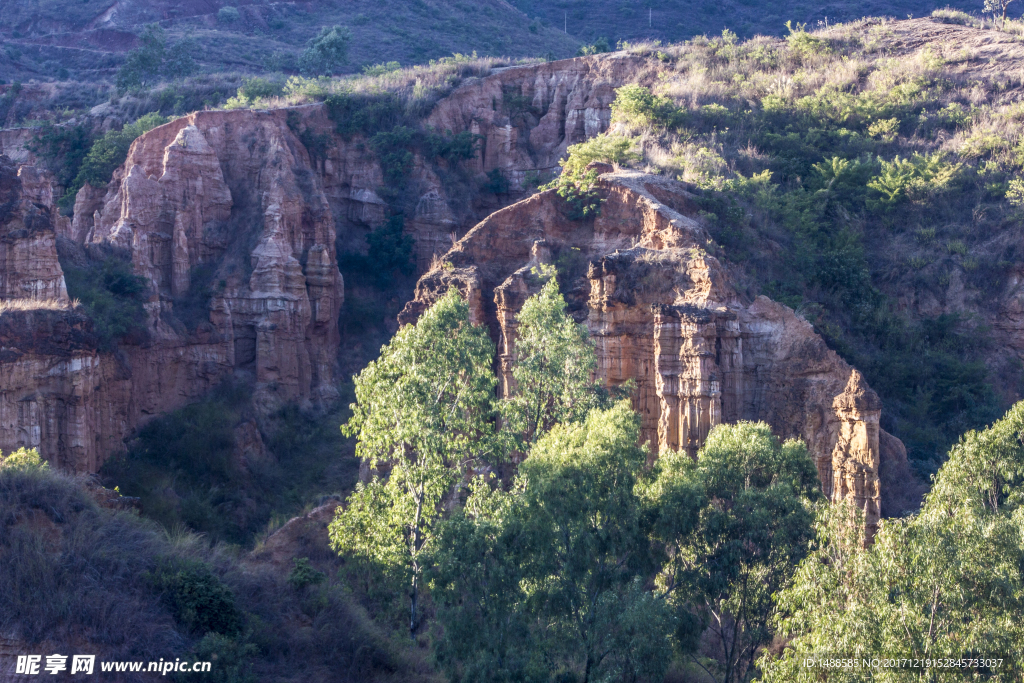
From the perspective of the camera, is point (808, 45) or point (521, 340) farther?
point (808, 45)

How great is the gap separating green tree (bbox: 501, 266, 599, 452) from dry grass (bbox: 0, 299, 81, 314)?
1474 centimetres

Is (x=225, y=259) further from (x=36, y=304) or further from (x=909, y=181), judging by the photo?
(x=909, y=181)

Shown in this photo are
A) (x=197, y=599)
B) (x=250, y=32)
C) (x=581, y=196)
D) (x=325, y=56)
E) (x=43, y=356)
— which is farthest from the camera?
(x=250, y=32)

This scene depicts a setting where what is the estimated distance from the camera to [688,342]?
70.9ft

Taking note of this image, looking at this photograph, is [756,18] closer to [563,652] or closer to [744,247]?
[744,247]

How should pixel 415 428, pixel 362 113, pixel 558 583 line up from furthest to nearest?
pixel 362 113 → pixel 415 428 → pixel 558 583

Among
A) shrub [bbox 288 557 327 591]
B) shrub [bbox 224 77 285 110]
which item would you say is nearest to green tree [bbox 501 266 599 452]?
shrub [bbox 288 557 327 591]

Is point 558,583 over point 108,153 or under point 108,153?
under

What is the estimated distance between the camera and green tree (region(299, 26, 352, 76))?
6244cm

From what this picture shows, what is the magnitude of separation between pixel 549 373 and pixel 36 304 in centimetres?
1591

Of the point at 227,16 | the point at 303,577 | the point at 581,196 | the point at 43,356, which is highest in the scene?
the point at 227,16

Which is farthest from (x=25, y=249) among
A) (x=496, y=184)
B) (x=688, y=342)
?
(x=496, y=184)

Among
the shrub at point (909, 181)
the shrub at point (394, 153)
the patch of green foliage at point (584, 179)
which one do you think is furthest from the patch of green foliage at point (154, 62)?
the shrub at point (909, 181)

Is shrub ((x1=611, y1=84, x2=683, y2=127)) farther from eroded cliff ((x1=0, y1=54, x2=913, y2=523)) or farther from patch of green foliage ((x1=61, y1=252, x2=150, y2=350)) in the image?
patch of green foliage ((x1=61, y1=252, x2=150, y2=350))
